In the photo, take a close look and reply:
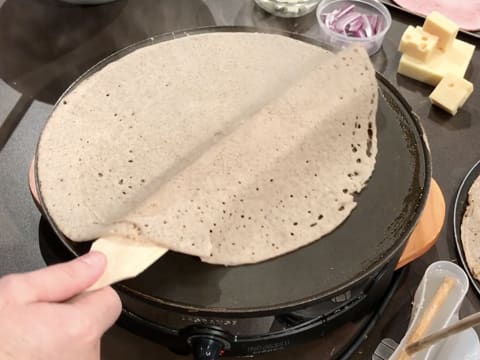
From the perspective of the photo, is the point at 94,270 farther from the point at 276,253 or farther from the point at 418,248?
the point at 418,248

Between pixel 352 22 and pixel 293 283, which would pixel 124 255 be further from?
pixel 352 22

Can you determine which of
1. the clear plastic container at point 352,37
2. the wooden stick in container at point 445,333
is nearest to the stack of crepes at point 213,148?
the wooden stick in container at point 445,333

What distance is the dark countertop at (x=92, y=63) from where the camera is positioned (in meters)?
0.98

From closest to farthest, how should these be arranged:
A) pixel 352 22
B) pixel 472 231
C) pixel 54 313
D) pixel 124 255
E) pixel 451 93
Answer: pixel 54 313
pixel 124 255
pixel 472 231
pixel 451 93
pixel 352 22

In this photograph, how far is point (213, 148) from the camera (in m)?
0.85

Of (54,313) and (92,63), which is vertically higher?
(54,313)

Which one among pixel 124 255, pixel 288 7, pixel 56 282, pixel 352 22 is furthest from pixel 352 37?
pixel 56 282

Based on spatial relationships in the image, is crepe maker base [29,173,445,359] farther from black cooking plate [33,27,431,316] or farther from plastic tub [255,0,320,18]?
plastic tub [255,0,320,18]

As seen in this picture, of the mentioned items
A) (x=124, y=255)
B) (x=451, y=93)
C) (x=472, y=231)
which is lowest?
(x=472, y=231)

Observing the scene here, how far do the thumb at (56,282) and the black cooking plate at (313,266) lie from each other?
115 millimetres

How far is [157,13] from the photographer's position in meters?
1.36

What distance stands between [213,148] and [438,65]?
0.63 metres

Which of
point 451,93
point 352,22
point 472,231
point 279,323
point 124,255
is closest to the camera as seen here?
point 124,255

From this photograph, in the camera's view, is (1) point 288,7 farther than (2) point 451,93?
Yes
